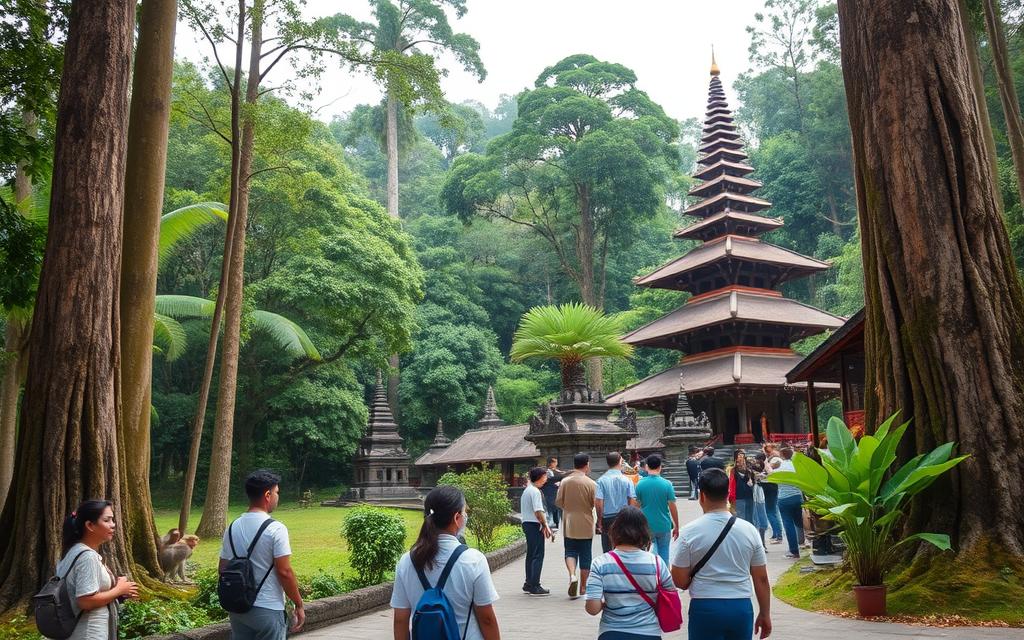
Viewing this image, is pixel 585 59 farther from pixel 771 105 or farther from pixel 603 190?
pixel 771 105

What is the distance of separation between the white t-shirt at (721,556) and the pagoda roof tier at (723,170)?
33.4m

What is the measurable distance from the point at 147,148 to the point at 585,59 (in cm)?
3981

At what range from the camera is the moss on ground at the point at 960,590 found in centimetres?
578

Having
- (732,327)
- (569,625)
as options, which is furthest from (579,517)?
(732,327)

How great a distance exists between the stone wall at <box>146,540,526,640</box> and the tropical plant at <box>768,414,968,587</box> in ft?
12.5

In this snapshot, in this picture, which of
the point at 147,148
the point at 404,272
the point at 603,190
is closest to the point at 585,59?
the point at 603,190

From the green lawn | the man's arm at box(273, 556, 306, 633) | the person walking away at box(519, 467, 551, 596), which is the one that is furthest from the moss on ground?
the green lawn

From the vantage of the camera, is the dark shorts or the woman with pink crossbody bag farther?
the dark shorts

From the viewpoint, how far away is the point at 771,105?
55.9 meters

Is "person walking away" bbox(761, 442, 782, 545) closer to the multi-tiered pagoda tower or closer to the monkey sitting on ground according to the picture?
the monkey sitting on ground

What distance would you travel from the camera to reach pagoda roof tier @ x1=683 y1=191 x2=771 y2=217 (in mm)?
34688

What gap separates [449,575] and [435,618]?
196 millimetres

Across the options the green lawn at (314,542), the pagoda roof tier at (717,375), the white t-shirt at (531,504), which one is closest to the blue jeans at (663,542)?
the white t-shirt at (531,504)

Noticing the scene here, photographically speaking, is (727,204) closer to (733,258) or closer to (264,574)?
(733,258)
